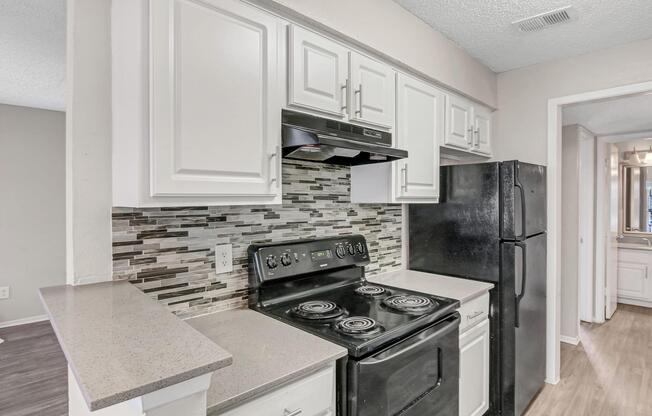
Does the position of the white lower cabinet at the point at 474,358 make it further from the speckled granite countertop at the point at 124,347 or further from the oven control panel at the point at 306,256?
the speckled granite countertop at the point at 124,347

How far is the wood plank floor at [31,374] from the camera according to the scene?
2.54m

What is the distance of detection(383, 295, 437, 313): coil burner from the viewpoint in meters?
1.63

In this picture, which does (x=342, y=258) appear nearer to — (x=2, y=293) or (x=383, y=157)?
(x=383, y=157)

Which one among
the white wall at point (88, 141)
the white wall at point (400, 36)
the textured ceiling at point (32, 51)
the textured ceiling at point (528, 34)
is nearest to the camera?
the white wall at point (88, 141)

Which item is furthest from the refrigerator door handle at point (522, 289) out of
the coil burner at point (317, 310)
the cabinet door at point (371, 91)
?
the coil burner at point (317, 310)

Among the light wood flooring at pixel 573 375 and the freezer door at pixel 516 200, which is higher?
the freezer door at pixel 516 200

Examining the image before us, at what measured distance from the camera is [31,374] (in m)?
3.02

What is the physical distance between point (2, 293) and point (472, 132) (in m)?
5.11

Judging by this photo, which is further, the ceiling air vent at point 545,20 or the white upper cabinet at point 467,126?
the white upper cabinet at point 467,126

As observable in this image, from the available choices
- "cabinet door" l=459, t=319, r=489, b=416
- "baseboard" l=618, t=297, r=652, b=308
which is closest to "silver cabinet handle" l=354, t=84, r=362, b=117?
"cabinet door" l=459, t=319, r=489, b=416

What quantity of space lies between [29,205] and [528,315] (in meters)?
5.19

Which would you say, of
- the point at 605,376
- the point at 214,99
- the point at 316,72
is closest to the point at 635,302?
the point at 605,376

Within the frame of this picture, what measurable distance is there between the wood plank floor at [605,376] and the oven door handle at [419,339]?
129 centimetres

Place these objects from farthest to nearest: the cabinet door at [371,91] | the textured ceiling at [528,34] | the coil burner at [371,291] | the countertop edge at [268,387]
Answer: the textured ceiling at [528,34] → the coil burner at [371,291] → the cabinet door at [371,91] → the countertop edge at [268,387]
